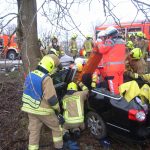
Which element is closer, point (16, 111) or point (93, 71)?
point (93, 71)

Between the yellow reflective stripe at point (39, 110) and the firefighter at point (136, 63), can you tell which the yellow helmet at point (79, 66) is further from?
the yellow reflective stripe at point (39, 110)

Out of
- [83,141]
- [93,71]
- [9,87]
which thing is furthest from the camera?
[9,87]

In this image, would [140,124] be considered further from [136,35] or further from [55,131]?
[136,35]

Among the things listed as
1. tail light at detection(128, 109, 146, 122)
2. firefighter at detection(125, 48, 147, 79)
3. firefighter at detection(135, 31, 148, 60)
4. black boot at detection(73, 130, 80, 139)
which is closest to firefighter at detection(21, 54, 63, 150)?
black boot at detection(73, 130, 80, 139)

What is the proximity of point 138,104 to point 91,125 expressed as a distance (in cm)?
117

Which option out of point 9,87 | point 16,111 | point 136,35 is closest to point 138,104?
point 16,111

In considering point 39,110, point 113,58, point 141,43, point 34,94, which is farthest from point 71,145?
point 141,43

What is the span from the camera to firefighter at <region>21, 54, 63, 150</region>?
523 cm

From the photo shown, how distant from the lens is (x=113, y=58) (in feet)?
22.0

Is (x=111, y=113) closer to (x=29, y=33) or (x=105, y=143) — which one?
(x=105, y=143)

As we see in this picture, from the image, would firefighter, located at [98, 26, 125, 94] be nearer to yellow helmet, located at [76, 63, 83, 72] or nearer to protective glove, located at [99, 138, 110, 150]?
yellow helmet, located at [76, 63, 83, 72]

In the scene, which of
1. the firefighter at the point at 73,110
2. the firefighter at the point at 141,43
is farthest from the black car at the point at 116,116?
the firefighter at the point at 141,43

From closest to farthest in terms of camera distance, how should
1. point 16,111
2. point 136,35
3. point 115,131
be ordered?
point 115,131 → point 16,111 → point 136,35

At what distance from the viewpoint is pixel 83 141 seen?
19.3 ft
